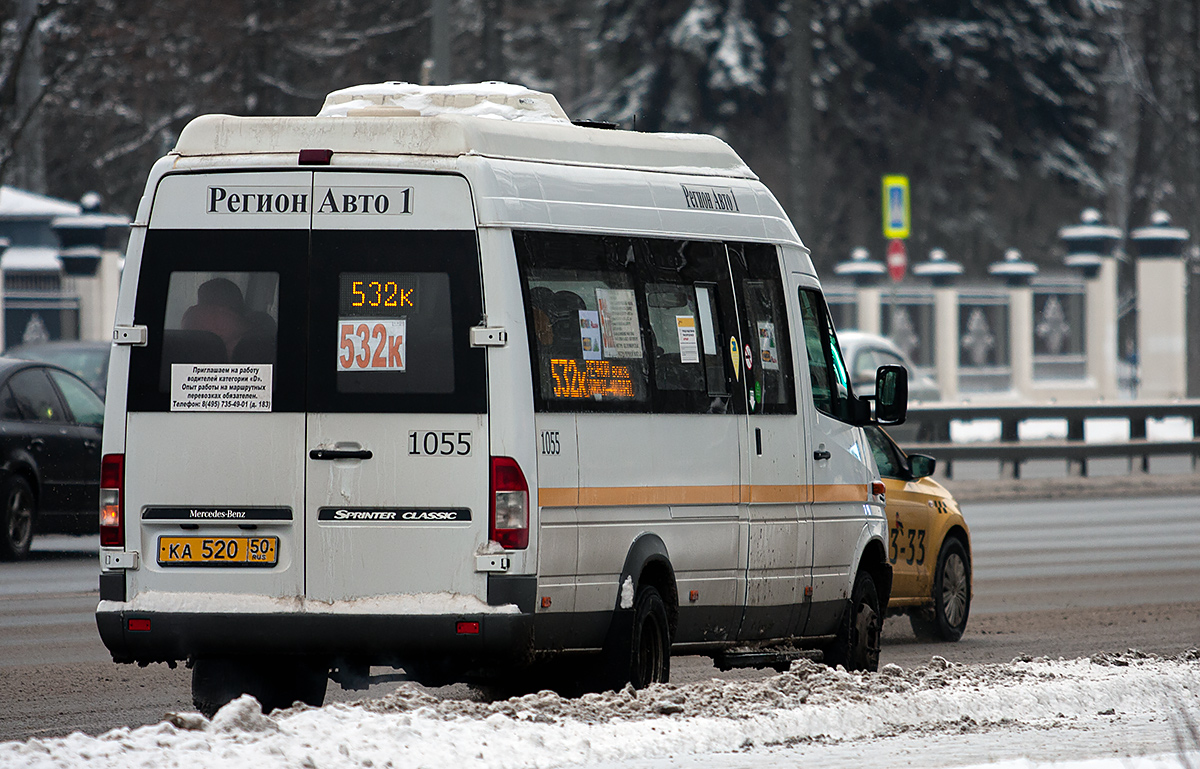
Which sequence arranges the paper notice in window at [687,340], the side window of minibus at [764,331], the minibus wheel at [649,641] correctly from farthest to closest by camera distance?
the side window of minibus at [764,331] → the paper notice in window at [687,340] → the minibus wheel at [649,641]

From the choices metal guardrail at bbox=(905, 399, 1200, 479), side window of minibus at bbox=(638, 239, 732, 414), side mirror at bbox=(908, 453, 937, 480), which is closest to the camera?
side window of minibus at bbox=(638, 239, 732, 414)

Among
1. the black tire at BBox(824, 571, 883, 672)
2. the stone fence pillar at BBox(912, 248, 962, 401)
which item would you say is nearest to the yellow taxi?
the black tire at BBox(824, 571, 883, 672)

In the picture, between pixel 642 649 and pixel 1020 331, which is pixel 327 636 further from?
pixel 1020 331

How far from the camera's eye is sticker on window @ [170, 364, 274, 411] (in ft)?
25.3

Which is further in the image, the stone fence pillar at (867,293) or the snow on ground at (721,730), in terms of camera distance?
the stone fence pillar at (867,293)

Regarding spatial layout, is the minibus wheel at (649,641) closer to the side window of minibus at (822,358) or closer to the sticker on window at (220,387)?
the side window of minibus at (822,358)

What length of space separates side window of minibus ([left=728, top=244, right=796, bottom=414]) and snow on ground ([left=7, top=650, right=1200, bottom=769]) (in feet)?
4.08

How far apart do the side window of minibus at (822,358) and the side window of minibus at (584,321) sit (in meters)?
1.47

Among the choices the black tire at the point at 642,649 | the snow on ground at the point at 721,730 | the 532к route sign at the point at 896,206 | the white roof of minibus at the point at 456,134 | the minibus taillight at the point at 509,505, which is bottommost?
the snow on ground at the point at 721,730

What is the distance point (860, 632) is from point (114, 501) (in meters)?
3.85

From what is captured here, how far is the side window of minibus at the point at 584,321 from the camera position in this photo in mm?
7824

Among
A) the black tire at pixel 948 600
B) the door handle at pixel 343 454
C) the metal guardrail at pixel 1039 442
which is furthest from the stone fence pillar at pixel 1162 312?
the door handle at pixel 343 454

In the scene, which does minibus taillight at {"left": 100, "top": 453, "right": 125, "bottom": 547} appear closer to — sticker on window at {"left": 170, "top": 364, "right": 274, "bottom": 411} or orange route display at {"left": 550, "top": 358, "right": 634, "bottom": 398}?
sticker on window at {"left": 170, "top": 364, "right": 274, "bottom": 411}

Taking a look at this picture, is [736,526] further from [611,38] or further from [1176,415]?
[611,38]
